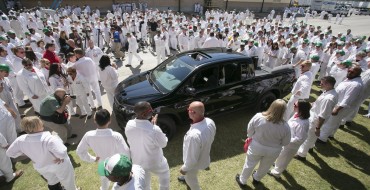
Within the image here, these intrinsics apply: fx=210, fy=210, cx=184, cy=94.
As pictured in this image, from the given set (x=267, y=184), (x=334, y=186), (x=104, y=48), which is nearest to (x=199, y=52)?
→ (x=267, y=184)

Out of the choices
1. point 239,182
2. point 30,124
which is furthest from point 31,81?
point 239,182

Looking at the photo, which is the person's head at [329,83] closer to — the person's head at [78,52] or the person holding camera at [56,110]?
the person holding camera at [56,110]

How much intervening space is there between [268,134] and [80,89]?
17.0 feet

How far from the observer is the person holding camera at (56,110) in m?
4.19

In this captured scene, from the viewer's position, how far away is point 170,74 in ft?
18.1

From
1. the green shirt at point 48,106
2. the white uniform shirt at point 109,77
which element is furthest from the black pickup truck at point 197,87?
the green shirt at point 48,106

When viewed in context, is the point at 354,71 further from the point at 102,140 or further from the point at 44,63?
the point at 44,63

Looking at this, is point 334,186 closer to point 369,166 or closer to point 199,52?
point 369,166

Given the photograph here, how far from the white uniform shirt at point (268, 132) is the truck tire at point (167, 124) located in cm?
209

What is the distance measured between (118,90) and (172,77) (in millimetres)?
1524

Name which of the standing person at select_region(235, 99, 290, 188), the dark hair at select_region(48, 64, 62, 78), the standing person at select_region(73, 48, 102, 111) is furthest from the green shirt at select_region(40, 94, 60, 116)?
the standing person at select_region(235, 99, 290, 188)

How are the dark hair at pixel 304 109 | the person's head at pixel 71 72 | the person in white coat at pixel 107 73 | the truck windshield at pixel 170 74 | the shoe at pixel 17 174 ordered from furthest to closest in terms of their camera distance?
the person in white coat at pixel 107 73
the person's head at pixel 71 72
the truck windshield at pixel 170 74
the shoe at pixel 17 174
the dark hair at pixel 304 109

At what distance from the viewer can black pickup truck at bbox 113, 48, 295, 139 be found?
500 centimetres

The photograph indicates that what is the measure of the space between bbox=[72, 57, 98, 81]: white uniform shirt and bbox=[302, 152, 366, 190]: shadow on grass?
6.23 m
